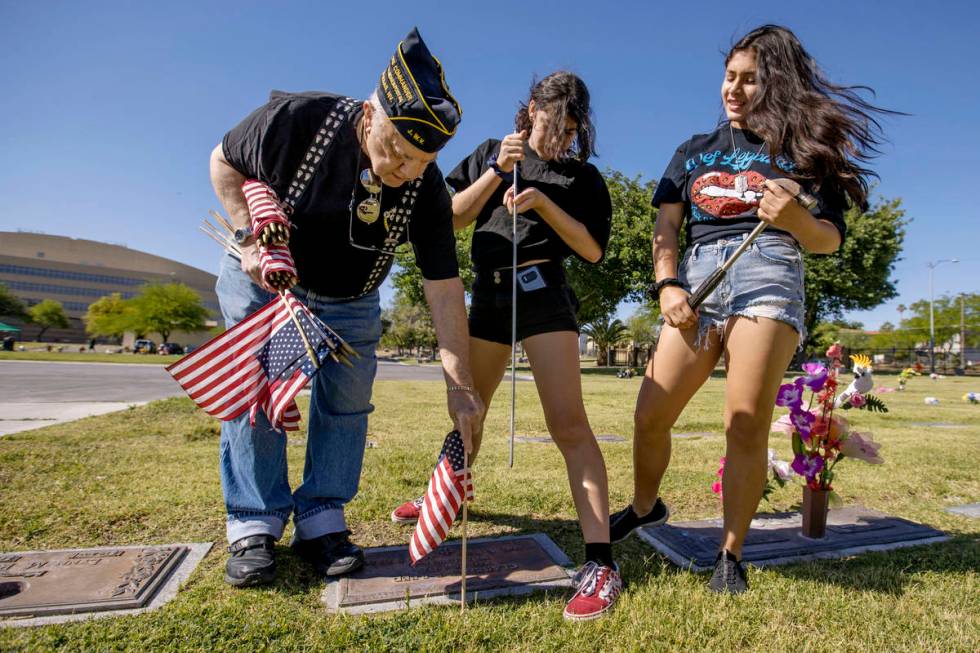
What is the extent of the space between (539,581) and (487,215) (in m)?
1.75

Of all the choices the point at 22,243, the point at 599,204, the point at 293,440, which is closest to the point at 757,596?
the point at 599,204

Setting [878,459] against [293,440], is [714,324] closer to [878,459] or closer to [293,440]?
[878,459]

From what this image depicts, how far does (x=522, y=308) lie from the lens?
101 inches

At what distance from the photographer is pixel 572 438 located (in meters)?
2.38

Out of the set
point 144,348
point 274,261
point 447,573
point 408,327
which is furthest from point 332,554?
point 408,327

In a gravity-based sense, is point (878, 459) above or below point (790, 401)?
below

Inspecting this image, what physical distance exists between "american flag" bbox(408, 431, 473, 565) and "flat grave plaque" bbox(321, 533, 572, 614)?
164 mm

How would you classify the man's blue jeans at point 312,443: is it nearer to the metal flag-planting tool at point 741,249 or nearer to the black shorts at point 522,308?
the black shorts at point 522,308

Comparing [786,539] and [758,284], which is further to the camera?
[786,539]

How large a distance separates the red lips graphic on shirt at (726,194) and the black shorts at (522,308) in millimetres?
716

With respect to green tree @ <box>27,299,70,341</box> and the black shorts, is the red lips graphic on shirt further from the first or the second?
green tree @ <box>27,299,70,341</box>

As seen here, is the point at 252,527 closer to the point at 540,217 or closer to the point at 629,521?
the point at 629,521

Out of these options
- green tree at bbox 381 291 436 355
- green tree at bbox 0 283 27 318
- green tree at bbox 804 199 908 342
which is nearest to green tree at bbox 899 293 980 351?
green tree at bbox 804 199 908 342

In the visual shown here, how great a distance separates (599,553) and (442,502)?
68 cm
